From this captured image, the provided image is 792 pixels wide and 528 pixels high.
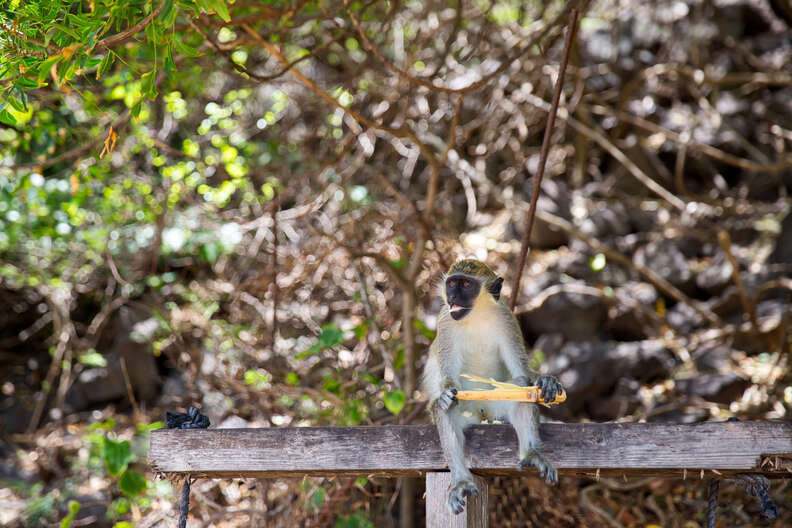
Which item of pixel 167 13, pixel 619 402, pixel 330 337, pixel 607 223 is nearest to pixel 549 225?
pixel 607 223

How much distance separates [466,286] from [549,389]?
73cm

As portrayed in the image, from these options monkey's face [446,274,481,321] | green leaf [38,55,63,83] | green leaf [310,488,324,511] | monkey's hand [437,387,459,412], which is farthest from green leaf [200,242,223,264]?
monkey's hand [437,387,459,412]

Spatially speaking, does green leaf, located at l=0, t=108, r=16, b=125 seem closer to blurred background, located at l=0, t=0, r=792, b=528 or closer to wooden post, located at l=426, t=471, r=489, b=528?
blurred background, located at l=0, t=0, r=792, b=528

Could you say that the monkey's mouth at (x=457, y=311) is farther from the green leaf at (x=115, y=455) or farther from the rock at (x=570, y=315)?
the rock at (x=570, y=315)

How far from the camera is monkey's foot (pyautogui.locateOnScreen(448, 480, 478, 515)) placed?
2766mm

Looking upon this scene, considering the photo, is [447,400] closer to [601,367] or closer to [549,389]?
[549,389]

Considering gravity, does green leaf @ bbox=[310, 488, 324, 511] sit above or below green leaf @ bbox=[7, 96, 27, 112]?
below

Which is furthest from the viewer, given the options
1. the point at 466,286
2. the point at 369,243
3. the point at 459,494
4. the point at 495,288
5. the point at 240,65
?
the point at 369,243

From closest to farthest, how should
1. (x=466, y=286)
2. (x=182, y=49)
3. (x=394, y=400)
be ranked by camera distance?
1. (x=182, y=49)
2. (x=466, y=286)
3. (x=394, y=400)

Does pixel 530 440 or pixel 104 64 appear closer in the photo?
pixel 530 440

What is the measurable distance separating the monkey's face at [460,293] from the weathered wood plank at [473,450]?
56 cm

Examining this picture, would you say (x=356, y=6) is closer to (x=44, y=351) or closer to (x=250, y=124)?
(x=250, y=124)

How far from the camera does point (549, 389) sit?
9.32ft

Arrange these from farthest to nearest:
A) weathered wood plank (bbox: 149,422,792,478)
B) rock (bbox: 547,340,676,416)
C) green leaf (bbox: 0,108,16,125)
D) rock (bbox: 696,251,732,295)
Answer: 1. rock (bbox: 696,251,732,295)
2. rock (bbox: 547,340,676,416)
3. green leaf (bbox: 0,108,16,125)
4. weathered wood plank (bbox: 149,422,792,478)
